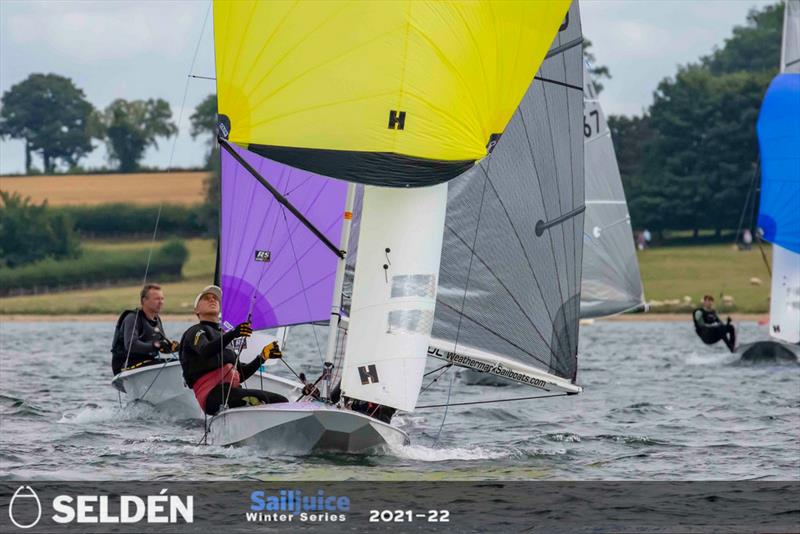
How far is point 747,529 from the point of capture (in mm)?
10984

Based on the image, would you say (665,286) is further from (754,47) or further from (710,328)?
(754,47)

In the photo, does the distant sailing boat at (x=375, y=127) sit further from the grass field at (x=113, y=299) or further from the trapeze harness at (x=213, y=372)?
the grass field at (x=113, y=299)

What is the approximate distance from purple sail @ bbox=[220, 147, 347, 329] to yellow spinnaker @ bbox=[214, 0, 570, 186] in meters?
3.09

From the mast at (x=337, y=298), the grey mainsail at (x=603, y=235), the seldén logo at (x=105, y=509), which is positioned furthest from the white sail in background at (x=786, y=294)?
the seldén logo at (x=105, y=509)

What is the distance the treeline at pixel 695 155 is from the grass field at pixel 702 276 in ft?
9.19

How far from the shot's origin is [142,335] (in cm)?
1809

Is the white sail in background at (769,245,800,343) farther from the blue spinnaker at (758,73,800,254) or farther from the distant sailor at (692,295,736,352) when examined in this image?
the distant sailor at (692,295,736,352)

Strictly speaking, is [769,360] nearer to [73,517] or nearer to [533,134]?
[533,134]

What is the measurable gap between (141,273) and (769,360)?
52.1 m

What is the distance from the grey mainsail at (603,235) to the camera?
29375 mm

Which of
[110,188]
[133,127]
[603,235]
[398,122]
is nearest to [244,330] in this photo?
[398,122]

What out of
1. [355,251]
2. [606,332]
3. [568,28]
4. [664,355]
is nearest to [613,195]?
[664,355]

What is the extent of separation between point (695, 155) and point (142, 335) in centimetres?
7088

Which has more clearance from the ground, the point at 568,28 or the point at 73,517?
the point at 568,28
